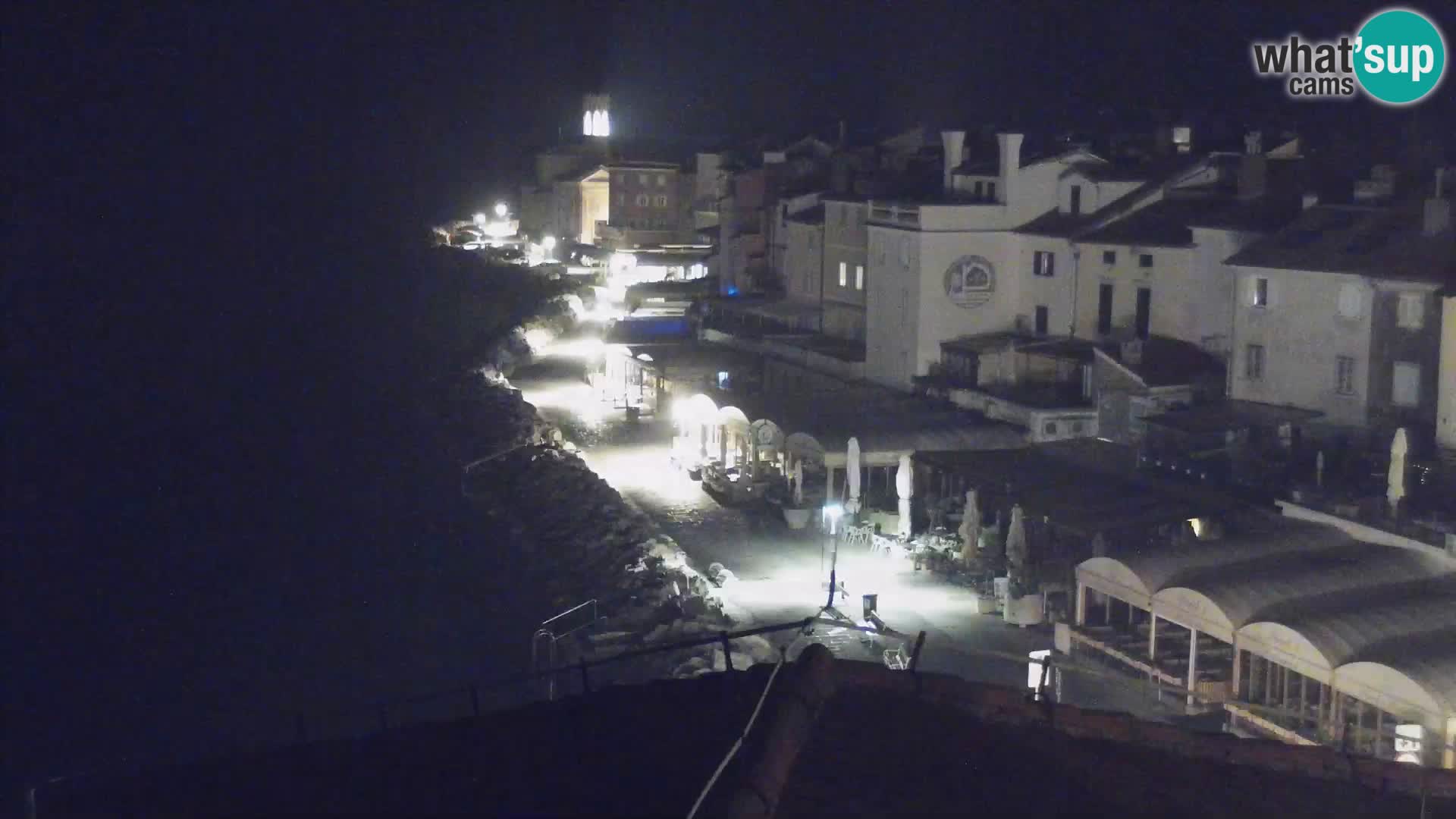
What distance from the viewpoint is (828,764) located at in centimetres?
676

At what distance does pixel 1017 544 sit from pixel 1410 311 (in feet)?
20.7

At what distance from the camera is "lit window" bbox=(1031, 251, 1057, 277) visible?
97.8ft

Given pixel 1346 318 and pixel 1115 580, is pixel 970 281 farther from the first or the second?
pixel 1115 580

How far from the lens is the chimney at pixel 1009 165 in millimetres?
30531

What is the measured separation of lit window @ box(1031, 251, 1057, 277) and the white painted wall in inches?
229

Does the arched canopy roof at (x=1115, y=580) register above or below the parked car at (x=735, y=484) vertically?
above

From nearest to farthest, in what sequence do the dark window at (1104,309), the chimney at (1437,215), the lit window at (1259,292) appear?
1. the chimney at (1437,215)
2. the lit window at (1259,292)
3. the dark window at (1104,309)

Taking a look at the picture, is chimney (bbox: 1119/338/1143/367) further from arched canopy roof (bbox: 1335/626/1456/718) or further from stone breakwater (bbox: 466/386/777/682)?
arched canopy roof (bbox: 1335/626/1456/718)

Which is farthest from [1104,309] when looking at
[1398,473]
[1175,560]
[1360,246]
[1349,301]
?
[1175,560]

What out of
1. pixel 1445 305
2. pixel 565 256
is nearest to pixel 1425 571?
pixel 1445 305

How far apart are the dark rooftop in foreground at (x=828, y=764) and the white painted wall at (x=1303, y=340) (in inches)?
592

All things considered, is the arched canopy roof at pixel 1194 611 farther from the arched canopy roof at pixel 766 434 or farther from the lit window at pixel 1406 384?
the arched canopy roof at pixel 766 434

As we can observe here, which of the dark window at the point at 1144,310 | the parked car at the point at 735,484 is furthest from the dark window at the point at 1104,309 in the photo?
the parked car at the point at 735,484

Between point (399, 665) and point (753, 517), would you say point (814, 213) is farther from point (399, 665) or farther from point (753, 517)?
point (399, 665)
